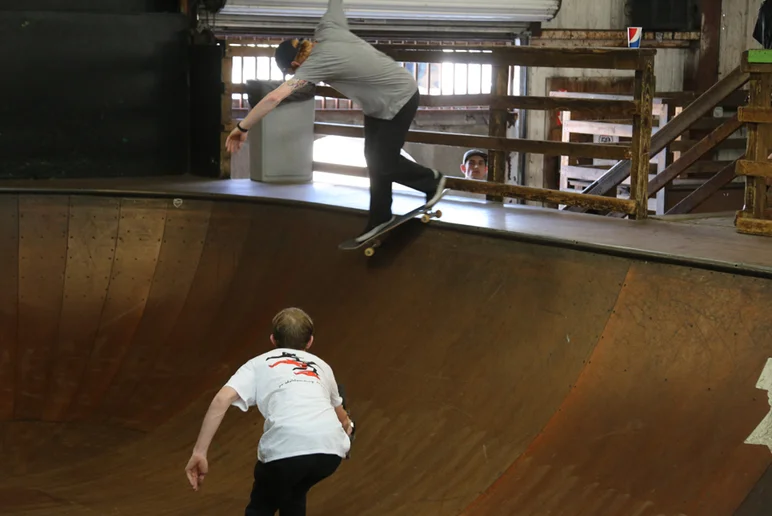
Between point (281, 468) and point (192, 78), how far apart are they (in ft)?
21.0

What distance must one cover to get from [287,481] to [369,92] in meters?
3.07

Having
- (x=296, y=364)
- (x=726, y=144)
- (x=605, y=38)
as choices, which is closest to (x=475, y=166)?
(x=296, y=364)

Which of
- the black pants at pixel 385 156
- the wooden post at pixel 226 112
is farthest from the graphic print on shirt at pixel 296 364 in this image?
the wooden post at pixel 226 112

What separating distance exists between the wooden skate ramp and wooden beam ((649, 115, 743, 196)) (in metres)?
3.09

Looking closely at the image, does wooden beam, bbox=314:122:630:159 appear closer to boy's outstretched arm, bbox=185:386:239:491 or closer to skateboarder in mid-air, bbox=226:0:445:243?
skateboarder in mid-air, bbox=226:0:445:243

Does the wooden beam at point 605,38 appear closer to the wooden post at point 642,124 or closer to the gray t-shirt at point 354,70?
the wooden post at point 642,124

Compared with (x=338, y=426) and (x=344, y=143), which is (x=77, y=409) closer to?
(x=338, y=426)

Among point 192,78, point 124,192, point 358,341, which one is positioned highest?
point 192,78

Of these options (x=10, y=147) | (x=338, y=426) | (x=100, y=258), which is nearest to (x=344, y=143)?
(x=10, y=147)

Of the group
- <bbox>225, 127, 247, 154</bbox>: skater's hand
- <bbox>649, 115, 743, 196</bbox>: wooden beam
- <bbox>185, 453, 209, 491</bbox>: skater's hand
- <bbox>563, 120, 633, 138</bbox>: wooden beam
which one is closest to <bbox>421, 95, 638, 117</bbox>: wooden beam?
<bbox>649, 115, 743, 196</bbox>: wooden beam

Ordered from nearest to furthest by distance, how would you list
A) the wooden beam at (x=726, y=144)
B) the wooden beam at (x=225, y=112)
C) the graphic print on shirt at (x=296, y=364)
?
1. the graphic print on shirt at (x=296, y=364)
2. the wooden beam at (x=225, y=112)
3. the wooden beam at (x=726, y=144)

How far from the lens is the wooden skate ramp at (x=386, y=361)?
4.45 meters

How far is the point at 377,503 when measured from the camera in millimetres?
4777

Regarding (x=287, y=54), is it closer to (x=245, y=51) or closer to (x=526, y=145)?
(x=526, y=145)
